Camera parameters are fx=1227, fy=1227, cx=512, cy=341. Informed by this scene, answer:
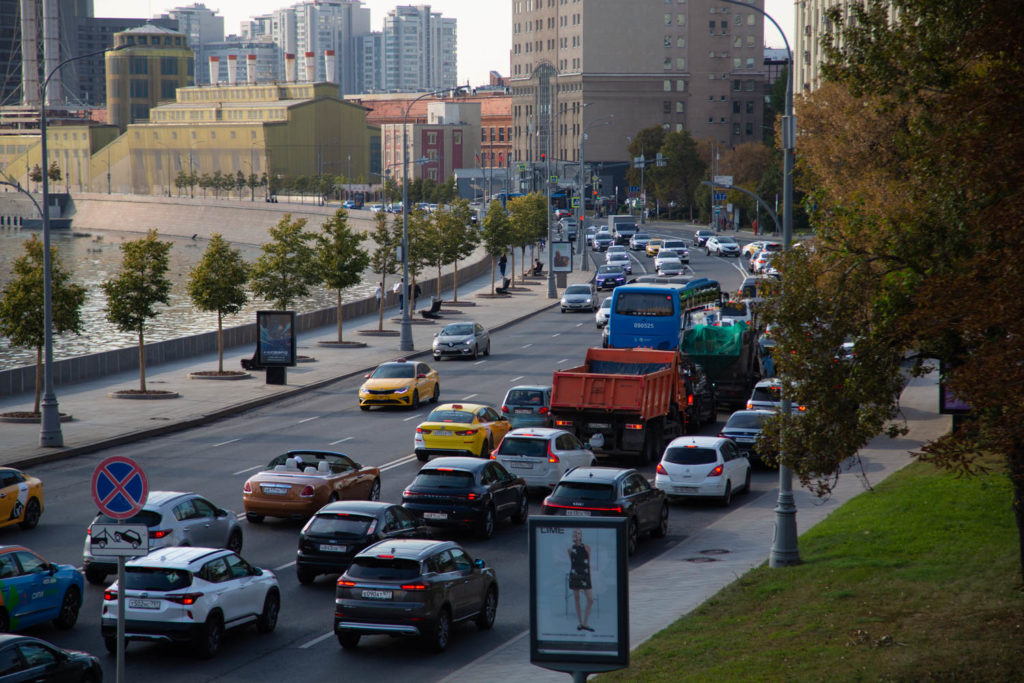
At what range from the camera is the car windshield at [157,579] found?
15172 millimetres

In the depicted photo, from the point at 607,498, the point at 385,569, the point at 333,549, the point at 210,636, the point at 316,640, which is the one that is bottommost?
the point at 316,640

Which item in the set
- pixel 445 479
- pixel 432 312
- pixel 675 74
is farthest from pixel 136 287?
pixel 675 74

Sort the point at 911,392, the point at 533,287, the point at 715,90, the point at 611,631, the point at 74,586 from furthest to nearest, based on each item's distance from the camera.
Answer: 1. the point at 715,90
2. the point at 533,287
3. the point at 911,392
4. the point at 74,586
5. the point at 611,631

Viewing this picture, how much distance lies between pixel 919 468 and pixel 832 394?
1252 cm

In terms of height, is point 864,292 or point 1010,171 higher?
point 1010,171

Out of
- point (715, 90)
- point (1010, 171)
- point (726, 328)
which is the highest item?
point (715, 90)

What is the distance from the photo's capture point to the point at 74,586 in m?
16.5

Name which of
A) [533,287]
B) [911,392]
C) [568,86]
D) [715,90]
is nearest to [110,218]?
[568,86]

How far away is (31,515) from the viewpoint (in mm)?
22172

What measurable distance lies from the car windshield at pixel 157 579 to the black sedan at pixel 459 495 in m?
6.82

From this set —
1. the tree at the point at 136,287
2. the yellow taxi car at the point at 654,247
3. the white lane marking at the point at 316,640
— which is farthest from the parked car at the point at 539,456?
the yellow taxi car at the point at 654,247

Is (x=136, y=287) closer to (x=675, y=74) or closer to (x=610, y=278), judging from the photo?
(x=610, y=278)

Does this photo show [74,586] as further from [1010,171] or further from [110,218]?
[110,218]

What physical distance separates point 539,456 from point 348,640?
10203 mm
